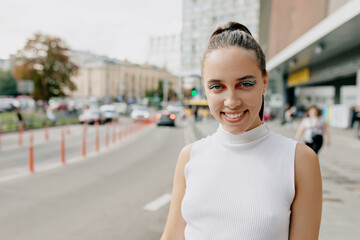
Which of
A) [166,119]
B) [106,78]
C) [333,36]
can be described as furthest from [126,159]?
[106,78]

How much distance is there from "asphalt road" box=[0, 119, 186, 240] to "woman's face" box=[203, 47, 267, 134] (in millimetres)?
3776

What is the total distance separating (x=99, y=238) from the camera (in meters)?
4.77

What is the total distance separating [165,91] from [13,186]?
118983mm

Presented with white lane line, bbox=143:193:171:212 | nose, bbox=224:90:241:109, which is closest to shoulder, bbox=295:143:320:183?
nose, bbox=224:90:241:109

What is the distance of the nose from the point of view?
1.41 m

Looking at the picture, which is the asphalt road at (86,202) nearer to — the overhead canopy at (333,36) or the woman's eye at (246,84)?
the woman's eye at (246,84)

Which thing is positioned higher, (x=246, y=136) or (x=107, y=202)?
(x=246, y=136)

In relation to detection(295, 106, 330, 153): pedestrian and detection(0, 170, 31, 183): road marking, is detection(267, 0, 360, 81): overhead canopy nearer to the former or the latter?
detection(295, 106, 330, 153): pedestrian

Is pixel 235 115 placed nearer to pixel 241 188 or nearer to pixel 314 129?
pixel 241 188

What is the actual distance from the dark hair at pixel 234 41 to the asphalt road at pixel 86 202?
3884mm

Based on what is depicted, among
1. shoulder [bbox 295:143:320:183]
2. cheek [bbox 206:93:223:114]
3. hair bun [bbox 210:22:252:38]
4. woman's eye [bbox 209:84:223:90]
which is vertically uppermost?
hair bun [bbox 210:22:252:38]

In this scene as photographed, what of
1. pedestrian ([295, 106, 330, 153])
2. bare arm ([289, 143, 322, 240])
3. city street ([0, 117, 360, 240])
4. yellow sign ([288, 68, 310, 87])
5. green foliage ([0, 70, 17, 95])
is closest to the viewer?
bare arm ([289, 143, 322, 240])

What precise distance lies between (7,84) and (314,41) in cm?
8051

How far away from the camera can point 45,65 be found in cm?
4206
